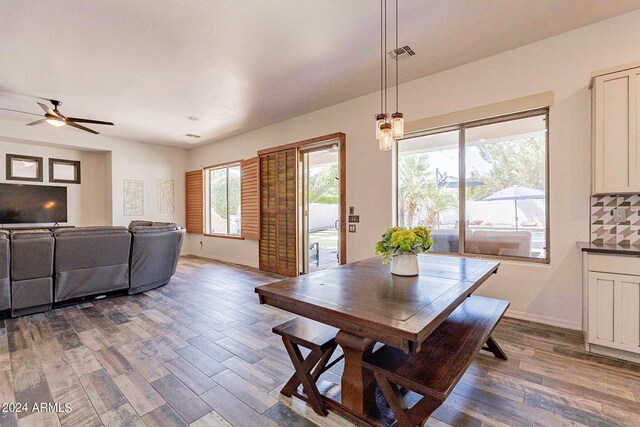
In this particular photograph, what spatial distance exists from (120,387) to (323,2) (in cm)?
316

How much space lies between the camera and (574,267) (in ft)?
8.90

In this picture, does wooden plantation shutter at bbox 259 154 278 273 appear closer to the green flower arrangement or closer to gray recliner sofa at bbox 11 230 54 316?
gray recliner sofa at bbox 11 230 54 316

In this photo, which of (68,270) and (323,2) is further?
(68,270)

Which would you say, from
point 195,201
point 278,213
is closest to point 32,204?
point 195,201

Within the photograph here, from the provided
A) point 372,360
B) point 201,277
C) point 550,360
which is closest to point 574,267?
point 550,360

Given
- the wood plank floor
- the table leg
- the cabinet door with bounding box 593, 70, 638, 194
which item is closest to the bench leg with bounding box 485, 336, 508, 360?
the wood plank floor

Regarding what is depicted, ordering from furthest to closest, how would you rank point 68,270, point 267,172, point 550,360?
point 267,172 → point 68,270 → point 550,360

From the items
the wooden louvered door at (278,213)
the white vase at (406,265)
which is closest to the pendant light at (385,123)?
the white vase at (406,265)

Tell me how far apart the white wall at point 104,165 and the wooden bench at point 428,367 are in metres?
6.84

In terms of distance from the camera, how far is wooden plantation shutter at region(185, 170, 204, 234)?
23.5ft

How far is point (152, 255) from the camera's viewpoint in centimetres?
412

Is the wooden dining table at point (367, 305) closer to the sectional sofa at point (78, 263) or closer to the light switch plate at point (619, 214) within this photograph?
the light switch plate at point (619, 214)

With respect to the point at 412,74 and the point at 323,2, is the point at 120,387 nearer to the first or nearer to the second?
the point at 323,2

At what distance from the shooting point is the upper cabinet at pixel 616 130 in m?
2.24
